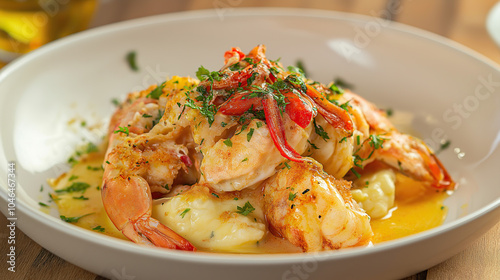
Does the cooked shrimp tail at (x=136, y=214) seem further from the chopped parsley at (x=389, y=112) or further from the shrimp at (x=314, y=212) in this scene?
the chopped parsley at (x=389, y=112)

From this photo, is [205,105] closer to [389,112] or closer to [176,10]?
[389,112]

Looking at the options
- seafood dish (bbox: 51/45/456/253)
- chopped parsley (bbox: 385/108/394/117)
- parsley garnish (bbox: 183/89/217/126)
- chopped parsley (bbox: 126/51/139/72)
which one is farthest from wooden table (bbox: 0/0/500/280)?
parsley garnish (bbox: 183/89/217/126)

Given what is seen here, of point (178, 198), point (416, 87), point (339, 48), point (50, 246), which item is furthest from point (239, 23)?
point (50, 246)

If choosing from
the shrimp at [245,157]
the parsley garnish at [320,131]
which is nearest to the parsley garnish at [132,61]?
the shrimp at [245,157]

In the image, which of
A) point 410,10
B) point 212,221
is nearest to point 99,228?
point 212,221

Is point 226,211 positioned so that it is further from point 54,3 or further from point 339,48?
point 54,3

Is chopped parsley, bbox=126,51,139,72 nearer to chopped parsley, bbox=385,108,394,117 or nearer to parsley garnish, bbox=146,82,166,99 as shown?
parsley garnish, bbox=146,82,166,99
